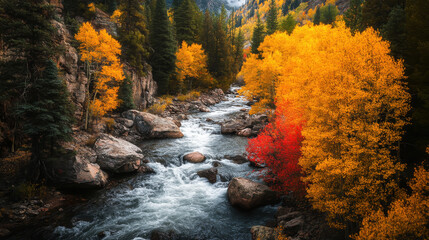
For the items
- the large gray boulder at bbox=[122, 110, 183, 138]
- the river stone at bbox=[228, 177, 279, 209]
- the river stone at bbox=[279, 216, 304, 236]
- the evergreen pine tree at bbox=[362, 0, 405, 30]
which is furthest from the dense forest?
the large gray boulder at bbox=[122, 110, 183, 138]

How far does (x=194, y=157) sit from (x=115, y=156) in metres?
6.49

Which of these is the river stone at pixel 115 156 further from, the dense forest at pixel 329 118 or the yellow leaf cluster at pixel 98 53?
the yellow leaf cluster at pixel 98 53

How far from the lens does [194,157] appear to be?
62.8 ft

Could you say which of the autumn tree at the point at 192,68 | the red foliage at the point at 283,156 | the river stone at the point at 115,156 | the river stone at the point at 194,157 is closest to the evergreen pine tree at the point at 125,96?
the river stone at the point at 115,156

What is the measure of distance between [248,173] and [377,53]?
1122 centimetres

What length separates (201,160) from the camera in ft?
62.4

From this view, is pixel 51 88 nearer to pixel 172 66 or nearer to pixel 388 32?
pixel 388 32

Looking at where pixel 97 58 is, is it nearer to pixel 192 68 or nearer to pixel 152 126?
pixel 152 126

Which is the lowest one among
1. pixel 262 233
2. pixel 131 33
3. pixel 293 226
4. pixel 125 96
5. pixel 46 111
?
pixel 262 233

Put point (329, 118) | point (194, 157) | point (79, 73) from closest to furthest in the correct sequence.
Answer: point (329, 118)
point (194, 157)
point (79, 73)

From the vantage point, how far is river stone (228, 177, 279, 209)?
1284 centimetres

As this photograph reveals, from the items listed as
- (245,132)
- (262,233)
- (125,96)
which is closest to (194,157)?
(245,132)

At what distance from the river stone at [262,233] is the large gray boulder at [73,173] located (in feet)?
33.7

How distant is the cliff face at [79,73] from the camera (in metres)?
18.4
